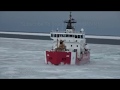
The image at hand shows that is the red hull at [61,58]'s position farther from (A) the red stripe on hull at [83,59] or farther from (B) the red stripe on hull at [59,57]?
(A) the red stripe on hull at [83,59]

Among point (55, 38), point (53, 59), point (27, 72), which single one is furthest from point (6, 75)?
point (55, 38)

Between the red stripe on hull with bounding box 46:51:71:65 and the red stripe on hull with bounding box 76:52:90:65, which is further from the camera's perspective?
the red stripe on hull with bounding box 76:52:90:65

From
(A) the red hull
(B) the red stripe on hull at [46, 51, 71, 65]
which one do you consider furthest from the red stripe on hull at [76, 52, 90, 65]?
(B) the red stripe on hull at [46, 51, 71, 65]

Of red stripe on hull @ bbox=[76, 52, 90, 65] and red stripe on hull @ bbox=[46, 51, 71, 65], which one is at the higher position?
red stripe on hull @ bbox=[46, 51, 71, 65]

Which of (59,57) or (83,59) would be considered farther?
(83,59)

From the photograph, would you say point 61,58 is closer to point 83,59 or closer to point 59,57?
point 59,57

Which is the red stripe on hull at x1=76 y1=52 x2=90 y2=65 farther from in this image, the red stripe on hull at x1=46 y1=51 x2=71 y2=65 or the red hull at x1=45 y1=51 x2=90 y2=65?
the red stripe on hull at x1=46 y1=51 x2=71 y2=65

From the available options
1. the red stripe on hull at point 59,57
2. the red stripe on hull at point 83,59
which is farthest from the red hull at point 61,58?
the red stripe on hull at point 83,59

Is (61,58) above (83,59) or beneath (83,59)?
above

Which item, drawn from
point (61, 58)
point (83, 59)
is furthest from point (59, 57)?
point (83, 59)

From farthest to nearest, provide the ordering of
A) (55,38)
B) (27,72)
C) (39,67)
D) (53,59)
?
(55,38) < (53,59) < (39,67) < (27,72)

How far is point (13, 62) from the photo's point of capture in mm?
8961
